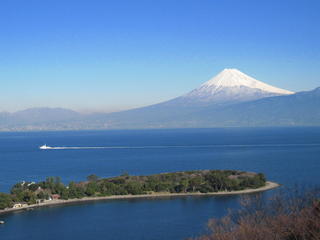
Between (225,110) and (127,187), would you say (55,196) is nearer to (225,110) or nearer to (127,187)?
(127,187)

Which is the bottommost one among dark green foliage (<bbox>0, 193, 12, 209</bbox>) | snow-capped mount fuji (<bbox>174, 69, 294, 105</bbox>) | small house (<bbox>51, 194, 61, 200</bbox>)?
small house (<bbox>51, 194, 61, 200</bbox>)

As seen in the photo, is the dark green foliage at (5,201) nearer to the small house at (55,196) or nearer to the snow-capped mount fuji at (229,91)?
the small house at (55,196)

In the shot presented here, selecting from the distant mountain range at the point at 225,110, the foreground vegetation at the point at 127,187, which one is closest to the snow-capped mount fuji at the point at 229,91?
the distant mountain range at the point at 225,110

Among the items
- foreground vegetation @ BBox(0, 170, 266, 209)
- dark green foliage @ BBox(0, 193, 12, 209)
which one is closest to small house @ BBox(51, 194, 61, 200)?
foreground vegetation @ BBox(0, 170, 266, 209)

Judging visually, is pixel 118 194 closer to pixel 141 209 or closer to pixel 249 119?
pixel 141 209

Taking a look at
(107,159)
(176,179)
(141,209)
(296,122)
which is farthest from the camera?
(296,122)

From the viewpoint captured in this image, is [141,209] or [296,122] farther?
[296,122]

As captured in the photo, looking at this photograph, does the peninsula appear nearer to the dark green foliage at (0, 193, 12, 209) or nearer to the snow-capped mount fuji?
the dark green foliage at (0, 193, 12, 209)

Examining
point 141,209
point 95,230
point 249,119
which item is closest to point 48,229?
point 95,230
